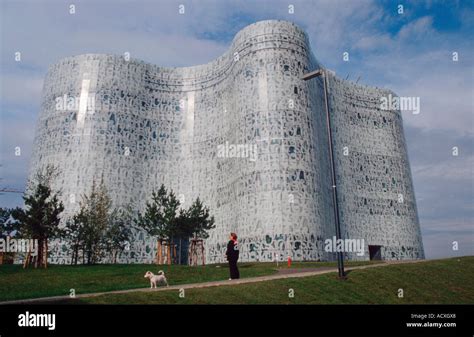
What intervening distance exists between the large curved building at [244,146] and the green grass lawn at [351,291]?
88.4ft

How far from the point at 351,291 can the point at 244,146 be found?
124 ft

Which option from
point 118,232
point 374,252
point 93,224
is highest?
point 93,224

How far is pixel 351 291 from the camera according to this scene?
54.4 ft

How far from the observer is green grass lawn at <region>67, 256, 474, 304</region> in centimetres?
1300

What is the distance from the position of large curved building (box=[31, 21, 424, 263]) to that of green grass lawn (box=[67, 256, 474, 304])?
26.9 meters

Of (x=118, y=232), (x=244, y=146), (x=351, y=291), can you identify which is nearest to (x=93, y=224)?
(x=118, y=232)

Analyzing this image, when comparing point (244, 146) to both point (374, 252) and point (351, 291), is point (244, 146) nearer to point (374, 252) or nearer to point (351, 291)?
point (374, 252)

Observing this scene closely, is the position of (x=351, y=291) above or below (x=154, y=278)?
below

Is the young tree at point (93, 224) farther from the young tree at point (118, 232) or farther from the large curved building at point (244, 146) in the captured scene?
the large curved building at point (244, 146)

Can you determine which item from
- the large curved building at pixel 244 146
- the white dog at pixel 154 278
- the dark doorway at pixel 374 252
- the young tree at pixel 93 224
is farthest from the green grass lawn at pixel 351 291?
the dark doorway at pixel 374 252

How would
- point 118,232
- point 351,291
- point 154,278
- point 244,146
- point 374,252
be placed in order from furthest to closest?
point 374,252
point 244,146
point 118,232
point 351,291
point 154,278
